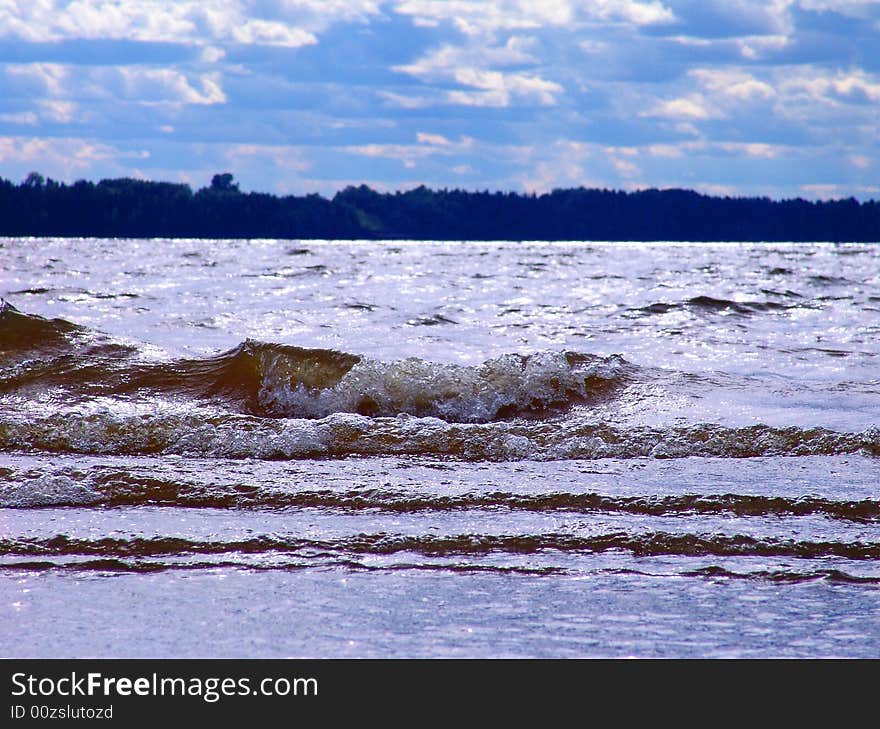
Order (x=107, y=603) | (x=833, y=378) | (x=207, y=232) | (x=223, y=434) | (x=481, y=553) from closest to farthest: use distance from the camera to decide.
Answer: (x=107, y=603)
(x=481, y=553)
(x=223, y=434)
(x=833, y=378)
(x=207, y=232)

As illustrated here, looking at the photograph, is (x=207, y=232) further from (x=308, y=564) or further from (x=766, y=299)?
(x=308, y=564)

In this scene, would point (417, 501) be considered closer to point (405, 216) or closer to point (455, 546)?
point (455, 546)

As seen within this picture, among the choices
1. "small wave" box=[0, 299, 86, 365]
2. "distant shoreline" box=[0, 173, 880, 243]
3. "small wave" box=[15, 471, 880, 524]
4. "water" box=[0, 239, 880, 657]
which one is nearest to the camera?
"water" box=[0, 239, 880, 657]

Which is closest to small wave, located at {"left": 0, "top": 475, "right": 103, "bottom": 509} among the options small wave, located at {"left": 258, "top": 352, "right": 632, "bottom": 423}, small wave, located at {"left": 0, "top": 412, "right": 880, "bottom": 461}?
small wave, located at {"left": 0, "top": 412, "right": 880, "bottom": 461}

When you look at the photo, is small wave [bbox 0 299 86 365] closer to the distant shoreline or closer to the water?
the water

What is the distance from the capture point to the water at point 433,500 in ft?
9.50

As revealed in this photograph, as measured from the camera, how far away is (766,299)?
57.7 feet

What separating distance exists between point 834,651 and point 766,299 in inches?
616

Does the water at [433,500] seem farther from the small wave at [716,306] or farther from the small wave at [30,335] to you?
the small wave at [716,306]

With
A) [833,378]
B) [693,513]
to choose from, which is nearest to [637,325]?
[833,378]

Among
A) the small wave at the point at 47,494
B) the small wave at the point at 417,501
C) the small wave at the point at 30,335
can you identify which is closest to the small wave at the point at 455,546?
the small wave at the point at 417,501

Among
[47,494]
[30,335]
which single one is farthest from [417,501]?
[30,335]

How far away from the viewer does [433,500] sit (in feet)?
14.1

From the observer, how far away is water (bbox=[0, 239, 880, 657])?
2.89 meters
